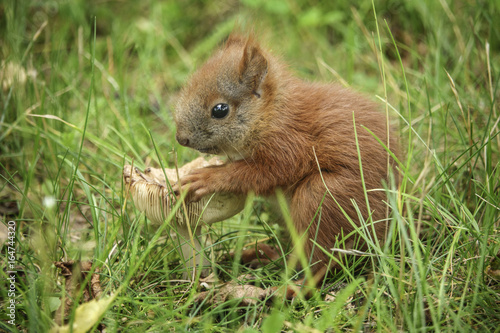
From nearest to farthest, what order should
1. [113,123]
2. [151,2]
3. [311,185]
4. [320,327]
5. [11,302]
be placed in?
[320,327] → [11,302] → [311,185] → [113,123] → [151,2]

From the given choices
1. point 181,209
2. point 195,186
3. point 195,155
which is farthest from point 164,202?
point 195,155

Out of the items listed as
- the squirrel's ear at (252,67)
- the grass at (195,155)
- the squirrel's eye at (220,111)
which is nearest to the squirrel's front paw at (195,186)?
the grass at (195,155)

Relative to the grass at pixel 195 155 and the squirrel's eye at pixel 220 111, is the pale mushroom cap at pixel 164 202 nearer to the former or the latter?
the grass at pixel 195 155

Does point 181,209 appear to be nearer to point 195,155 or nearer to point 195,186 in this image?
point 195,186

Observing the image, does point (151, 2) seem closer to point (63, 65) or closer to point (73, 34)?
point (73, 34)

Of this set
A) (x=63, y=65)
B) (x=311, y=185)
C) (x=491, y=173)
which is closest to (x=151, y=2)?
(x=63, y=65)

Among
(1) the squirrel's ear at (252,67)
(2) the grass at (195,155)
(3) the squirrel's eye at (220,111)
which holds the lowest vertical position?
(2) the grass at (195,155)

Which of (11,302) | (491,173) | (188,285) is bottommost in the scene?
(188,285)

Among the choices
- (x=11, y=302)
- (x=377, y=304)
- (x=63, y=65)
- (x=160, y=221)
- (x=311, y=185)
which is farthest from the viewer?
(x=63, y=65)

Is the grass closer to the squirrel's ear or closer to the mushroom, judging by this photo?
the mushroom

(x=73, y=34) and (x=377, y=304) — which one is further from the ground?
(x=73, y=34)
